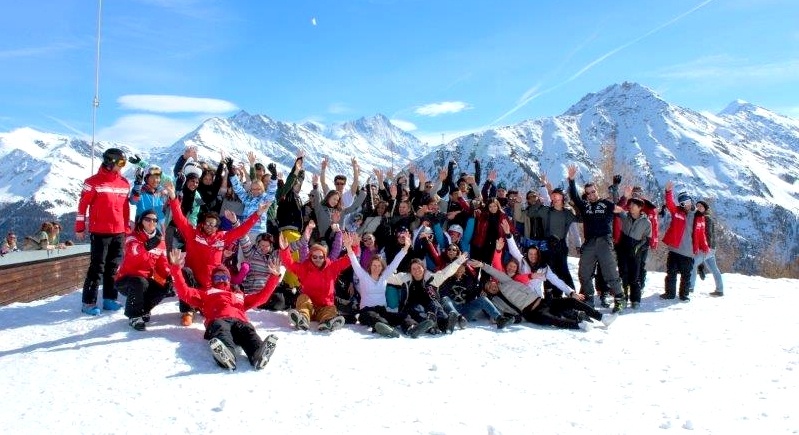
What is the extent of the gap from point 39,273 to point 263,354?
914cm

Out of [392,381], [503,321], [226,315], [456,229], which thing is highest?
[456,229]

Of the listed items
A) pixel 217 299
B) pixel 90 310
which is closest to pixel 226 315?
pixel 217 299

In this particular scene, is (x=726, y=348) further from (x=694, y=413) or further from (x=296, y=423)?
(x=296, y=423)

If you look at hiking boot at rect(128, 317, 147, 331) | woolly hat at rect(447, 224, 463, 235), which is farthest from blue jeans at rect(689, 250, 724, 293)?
hiking boot at rect(128, 317, 147, 331)

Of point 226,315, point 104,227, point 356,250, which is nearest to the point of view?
point 226,315

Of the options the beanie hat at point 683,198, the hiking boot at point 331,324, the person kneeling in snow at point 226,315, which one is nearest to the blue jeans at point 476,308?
the hiking boot at point 331,324

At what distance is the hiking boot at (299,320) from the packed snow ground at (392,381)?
0.26 meters

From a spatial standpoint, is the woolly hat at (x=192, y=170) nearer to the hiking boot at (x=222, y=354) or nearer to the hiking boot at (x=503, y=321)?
the hiking boot at (x=222, y=354)

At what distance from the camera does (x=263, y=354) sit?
245 inches

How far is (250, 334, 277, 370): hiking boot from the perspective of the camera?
6.17 m

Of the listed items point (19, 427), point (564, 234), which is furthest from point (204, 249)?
point (564, 234)

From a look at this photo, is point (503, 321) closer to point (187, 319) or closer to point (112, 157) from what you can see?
point (187, 319)

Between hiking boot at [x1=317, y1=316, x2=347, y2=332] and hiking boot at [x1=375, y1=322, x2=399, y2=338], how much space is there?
563 mm

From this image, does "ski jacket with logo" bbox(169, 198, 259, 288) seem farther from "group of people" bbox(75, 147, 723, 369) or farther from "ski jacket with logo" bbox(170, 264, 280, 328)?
"ski jacket with logo" bbox(170, 264, 280, 328)
